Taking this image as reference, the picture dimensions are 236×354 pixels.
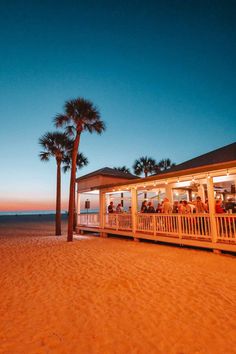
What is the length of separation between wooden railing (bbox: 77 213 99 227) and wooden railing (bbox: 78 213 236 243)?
6.50ft

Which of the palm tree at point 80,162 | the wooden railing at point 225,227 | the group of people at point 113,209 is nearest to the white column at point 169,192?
the group of people at point 113,209

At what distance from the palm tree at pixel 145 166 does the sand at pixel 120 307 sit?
22340 mm

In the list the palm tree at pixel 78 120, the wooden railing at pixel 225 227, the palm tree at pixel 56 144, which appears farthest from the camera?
the palm tree at pixel 56 144

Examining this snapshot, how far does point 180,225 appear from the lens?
31.4 feet

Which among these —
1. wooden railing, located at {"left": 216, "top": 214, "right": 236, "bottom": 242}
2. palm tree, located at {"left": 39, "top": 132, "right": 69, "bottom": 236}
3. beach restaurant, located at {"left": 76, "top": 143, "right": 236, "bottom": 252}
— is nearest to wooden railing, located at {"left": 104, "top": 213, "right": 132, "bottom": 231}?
beach restaurant, located at {"left": 76, "top": 143, "right": 236, "bottom": 252}

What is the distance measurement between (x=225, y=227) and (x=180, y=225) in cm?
203

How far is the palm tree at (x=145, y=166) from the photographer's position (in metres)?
29.3

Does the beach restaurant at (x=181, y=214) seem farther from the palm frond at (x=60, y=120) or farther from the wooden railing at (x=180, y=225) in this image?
the palm frond at (x=60, y=120)

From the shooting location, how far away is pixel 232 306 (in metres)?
3.85

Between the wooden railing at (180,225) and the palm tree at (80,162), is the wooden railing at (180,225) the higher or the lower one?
the lower one

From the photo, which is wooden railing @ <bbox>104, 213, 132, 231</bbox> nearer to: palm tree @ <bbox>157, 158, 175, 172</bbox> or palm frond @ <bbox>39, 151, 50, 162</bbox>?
palm frond @ <bbox>39, 151, 50, 162</bbox>

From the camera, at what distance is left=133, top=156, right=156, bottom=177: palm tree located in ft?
96.2

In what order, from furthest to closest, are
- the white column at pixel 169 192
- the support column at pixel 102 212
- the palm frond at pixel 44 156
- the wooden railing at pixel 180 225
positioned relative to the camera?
the palm frond at pixel 44 156 < the white column at pixel 169 192 < the support column at pixel 102 212 < the wooden railing at pixel 180 225

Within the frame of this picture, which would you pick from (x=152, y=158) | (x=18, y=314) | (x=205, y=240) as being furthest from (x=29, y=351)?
(x=152, y=158)
